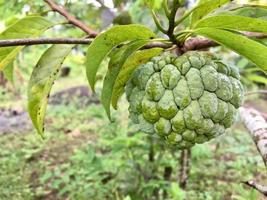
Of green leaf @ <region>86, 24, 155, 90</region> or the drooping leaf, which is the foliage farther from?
the drooping leaf

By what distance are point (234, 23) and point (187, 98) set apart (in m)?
0.17

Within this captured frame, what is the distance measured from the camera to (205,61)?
3.02 ft

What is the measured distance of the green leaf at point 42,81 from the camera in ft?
3.36

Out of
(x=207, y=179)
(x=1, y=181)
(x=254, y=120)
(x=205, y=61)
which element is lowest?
(x=207, y=179)

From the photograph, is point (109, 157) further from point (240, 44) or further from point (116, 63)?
point (240, 44)

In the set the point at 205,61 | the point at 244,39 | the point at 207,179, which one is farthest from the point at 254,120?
the point at 207,179

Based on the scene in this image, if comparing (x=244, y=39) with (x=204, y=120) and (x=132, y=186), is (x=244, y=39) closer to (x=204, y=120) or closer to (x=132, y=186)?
(x=204, y=120)

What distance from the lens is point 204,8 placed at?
93cm

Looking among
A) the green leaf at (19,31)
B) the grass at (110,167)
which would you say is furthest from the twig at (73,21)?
the grass at (110,167)

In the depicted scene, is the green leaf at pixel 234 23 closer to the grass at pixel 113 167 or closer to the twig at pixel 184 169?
the grass at pixel 113 167

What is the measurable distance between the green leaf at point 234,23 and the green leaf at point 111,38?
0.37ft

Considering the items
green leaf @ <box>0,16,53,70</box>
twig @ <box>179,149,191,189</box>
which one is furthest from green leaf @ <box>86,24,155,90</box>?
twig @ <box>179,149,191,189</box>

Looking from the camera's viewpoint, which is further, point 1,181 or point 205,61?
point 1,181

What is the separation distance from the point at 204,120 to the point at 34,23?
47 centimetres
